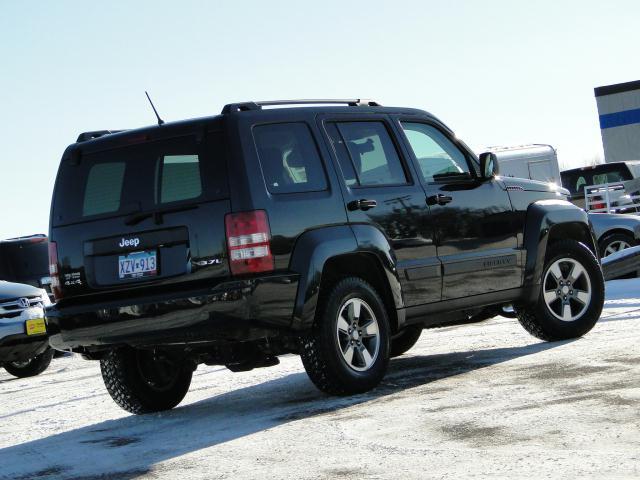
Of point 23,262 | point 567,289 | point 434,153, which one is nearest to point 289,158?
point 434,153

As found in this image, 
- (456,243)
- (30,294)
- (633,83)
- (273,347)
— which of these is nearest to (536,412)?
(273,347)

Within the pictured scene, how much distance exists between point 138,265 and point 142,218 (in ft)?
0.97

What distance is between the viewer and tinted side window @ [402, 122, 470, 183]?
869 cm

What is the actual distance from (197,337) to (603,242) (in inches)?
517

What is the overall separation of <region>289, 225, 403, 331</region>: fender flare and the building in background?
42096 mm

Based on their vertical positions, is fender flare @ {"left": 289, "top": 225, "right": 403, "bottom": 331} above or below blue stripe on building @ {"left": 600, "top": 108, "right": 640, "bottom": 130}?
below

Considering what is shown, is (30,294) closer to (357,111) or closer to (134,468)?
(357,111)

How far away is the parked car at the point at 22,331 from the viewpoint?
13391 mm

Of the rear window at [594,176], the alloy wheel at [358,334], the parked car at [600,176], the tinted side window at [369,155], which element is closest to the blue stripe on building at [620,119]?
the parked car at [600,176]

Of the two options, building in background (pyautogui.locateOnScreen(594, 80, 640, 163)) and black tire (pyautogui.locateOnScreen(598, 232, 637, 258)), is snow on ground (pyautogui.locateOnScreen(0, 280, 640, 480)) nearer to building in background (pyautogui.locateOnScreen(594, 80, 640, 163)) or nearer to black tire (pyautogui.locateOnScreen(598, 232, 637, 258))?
black tire (pyautogui.locateOnScreen(598, 232, 637, 258))

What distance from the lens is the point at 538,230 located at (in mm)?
9398

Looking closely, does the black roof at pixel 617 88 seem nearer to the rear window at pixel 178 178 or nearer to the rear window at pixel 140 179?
the rear window at pixel 140 179

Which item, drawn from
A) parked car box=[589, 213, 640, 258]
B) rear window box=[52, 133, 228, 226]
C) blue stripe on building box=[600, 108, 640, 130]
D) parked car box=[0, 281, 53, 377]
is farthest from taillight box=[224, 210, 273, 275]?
blue stripe on building box=[600, 108, 640, 130]

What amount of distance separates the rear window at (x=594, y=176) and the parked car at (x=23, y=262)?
1506cm
